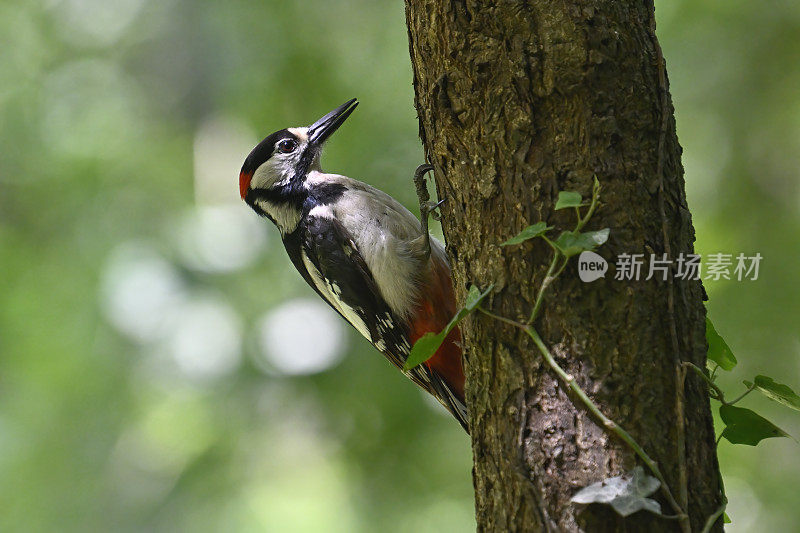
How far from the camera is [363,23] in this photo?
14.9 feet

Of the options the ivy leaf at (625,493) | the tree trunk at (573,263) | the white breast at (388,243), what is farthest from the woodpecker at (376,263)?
the ivy leaf at (625,493)

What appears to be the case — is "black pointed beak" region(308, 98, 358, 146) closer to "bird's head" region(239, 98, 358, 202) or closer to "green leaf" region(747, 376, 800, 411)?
"bird's head" region(239, 98, 358, 202)

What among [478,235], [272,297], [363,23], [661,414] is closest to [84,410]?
[272,297]

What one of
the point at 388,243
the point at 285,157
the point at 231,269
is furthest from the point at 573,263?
the point at 231,269

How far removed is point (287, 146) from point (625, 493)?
7.36ft

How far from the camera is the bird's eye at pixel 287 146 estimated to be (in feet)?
10.5

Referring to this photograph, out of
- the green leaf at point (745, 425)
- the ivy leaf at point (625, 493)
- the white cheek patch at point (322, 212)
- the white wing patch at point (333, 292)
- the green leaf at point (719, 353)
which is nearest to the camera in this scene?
the ivy leaf at point (625, 493)

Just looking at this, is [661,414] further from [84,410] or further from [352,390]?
[84,410]

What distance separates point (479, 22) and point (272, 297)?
2.89 metres

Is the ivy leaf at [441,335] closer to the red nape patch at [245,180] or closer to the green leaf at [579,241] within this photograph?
the green leaf at [579,241]

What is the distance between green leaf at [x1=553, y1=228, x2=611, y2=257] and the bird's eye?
1965 millimetres

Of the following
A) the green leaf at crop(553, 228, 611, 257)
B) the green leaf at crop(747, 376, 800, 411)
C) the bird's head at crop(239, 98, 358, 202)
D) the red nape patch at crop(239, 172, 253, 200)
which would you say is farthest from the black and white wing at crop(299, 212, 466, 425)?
the green leaf at crop(553, 228, 611, 257)

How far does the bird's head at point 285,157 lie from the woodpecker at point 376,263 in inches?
0.4

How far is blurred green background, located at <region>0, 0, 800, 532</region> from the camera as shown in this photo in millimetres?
3707
